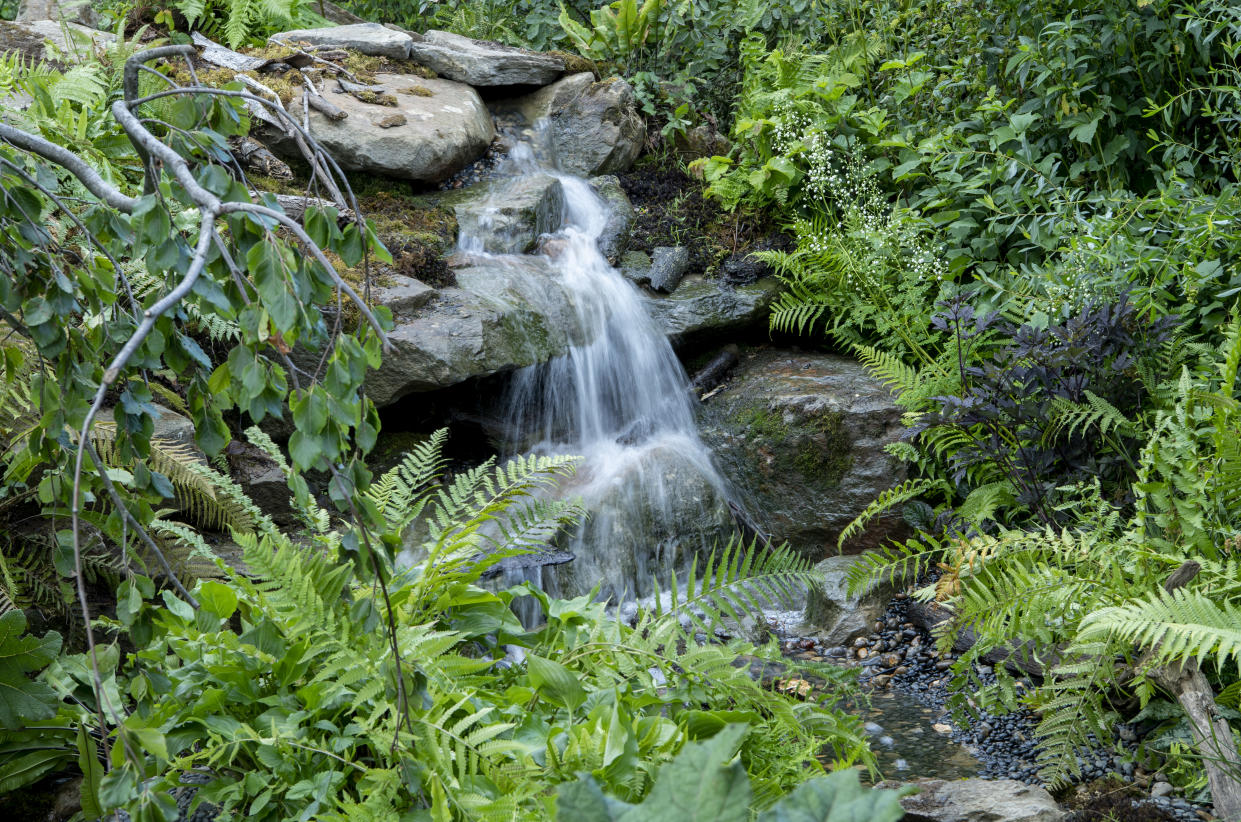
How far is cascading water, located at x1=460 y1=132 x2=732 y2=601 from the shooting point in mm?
4902

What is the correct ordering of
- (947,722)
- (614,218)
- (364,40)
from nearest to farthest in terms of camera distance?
(947,722) → (614,218) → (364,40)

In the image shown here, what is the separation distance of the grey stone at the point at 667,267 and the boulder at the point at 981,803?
3.87m

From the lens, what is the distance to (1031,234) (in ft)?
15.8

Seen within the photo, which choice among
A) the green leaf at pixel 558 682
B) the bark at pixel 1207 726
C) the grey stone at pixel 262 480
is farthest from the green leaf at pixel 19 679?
the bark at pixel 1207 726

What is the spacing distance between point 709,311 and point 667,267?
440 millimetres

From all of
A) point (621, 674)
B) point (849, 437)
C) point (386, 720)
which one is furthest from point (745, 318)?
point (386, 720)

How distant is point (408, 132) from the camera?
5961mm

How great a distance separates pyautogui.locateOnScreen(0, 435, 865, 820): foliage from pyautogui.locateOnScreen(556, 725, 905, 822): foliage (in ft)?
2.67

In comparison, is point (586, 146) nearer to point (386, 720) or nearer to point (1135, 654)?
point (1135, 654)

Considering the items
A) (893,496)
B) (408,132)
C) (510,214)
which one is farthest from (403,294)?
(893,496)

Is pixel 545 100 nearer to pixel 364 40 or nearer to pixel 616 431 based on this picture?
pixel 364 40

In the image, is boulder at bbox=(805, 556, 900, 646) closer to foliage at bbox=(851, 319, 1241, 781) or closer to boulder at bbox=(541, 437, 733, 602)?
boulder at bbox=(541, 437, 733, 602)

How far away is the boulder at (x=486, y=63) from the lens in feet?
22.9

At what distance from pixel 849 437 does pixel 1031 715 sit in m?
1.90
